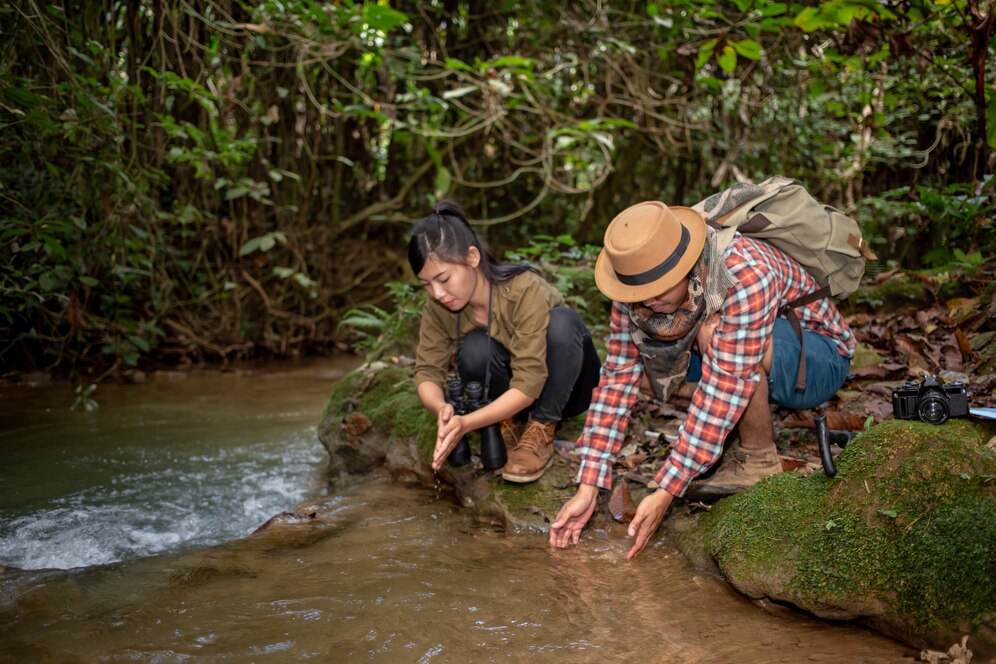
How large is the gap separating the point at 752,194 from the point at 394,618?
6.16 feet

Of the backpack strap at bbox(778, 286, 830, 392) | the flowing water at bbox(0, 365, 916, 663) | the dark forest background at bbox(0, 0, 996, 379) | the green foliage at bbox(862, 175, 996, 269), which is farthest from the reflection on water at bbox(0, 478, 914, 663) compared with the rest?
the green foliage at bbox(862, 175, 996, 269)

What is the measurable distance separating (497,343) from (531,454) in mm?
509

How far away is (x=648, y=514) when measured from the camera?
2.43 m

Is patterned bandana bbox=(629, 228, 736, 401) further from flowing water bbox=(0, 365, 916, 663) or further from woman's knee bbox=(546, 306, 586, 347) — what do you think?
flowing water bbox=(0, 365, 916, 663)

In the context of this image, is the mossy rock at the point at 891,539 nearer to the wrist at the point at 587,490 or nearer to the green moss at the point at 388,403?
the wrist at the point at 587,490

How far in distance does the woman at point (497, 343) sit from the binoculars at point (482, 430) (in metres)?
0.05

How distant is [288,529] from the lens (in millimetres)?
3062

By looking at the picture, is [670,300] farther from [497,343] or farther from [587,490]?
[497,343]

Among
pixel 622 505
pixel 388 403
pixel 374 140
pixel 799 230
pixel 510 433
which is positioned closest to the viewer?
pixel 799 230

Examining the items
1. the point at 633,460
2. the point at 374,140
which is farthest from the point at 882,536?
the point at 374,140

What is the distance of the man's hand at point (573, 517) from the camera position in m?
2.66

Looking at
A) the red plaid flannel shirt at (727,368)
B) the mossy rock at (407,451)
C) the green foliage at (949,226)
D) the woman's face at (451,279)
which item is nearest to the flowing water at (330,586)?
the mossy rock at (407,451)

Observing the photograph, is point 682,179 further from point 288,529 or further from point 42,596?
point 42,596

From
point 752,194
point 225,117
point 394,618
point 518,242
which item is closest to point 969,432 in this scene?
point 752,194
